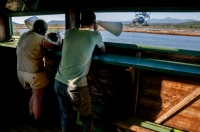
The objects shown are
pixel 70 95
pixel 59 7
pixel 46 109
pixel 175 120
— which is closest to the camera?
pixel 70 95

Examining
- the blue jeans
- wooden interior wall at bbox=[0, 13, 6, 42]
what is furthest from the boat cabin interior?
wooden interior wall at bbox=[0, 13, 6, 42]

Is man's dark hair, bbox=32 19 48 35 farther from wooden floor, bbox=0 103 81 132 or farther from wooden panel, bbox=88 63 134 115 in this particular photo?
wooden floor, bbox=0 103 81 132

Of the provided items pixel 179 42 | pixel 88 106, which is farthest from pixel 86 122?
pixel 179 42

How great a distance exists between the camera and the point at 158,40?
314 centimetres

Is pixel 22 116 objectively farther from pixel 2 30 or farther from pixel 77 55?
pixel 77 55

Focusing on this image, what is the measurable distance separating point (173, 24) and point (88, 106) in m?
1.86

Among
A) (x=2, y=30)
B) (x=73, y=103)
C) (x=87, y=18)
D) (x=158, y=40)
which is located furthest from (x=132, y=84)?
(x=2, y=30)

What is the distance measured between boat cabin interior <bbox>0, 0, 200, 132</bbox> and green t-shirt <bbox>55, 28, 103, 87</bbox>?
288 mm

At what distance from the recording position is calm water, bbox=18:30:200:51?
9.41ft

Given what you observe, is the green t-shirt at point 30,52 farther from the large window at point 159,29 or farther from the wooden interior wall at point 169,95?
the wooden interior wall at point 169,95

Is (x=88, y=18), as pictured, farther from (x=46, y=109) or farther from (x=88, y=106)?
(x=46, y=109)

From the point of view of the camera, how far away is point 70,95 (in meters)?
2.61

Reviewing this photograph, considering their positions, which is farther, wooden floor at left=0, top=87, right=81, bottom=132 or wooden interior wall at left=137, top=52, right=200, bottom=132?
wooden floor at left=0, top=87, right=81, bottom=132

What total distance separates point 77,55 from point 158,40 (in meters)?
1.44
